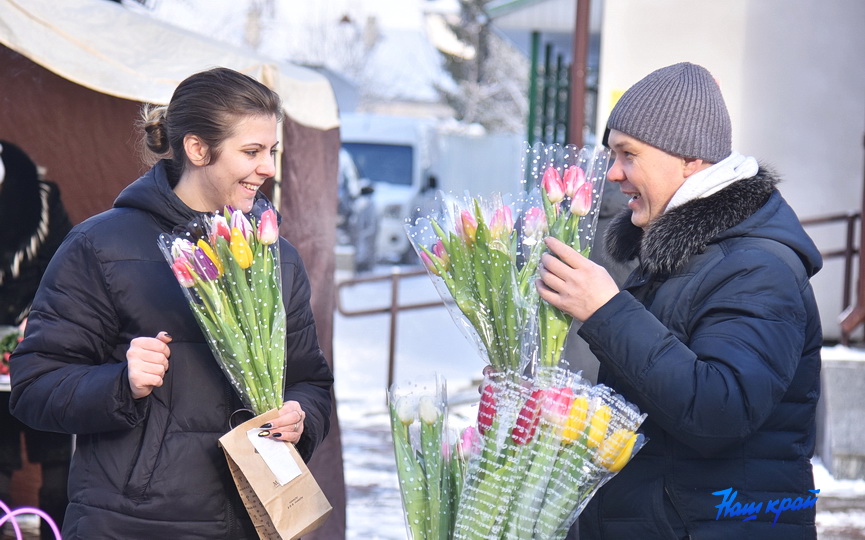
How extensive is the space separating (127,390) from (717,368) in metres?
1.24

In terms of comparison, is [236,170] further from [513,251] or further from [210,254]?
[513,251]

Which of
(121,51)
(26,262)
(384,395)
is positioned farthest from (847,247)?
(26,262)

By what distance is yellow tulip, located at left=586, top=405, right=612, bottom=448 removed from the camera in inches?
72.5

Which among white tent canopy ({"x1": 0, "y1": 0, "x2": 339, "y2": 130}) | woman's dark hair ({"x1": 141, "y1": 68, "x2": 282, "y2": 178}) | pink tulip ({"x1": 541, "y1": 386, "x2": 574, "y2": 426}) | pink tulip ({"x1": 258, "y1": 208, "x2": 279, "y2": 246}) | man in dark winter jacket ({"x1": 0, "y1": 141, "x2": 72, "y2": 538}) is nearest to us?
pink tulip ({"x1": 541, "y1": 386, "x2": 574, "y2": 426})

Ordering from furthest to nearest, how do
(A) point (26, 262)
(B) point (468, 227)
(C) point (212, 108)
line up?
(A) point (26, 262) → (C) point (212, 108) → (B) point (468, 227)

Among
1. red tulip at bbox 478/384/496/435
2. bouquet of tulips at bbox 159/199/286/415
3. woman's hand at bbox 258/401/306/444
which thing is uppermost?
bouquet of tulips at bbox 159/199/286/415

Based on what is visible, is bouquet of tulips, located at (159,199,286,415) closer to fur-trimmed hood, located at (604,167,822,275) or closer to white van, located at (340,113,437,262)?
fur-trimmed hood, located at (604,167,822,275)

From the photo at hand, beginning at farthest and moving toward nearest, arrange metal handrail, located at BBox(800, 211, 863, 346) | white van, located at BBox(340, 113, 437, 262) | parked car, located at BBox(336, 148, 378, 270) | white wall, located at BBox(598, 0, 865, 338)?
white van, located at BBox(340, 113, 437, 262) < parked car, located at BBox(336, 148, 378, 270) < white wall, located at BBox(598, 0, 865, 338) < metal handrail, located at BBox(800, 211, 863, 346)

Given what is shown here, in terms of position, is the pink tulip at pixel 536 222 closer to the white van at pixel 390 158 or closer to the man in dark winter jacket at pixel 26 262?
the man in dark winter jacket at pixel 26 262

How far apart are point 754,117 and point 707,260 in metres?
6.64

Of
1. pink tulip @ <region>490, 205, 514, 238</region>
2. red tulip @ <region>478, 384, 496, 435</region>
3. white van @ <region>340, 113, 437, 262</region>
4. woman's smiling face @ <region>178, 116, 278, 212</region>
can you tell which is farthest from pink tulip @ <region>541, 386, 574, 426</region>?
white van @ <region>340, 113, 437, 262</region>

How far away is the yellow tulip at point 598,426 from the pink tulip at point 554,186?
48 cm

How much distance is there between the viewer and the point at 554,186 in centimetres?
210

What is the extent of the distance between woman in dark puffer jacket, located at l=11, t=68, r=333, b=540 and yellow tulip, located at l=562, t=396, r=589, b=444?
0.70 metres
